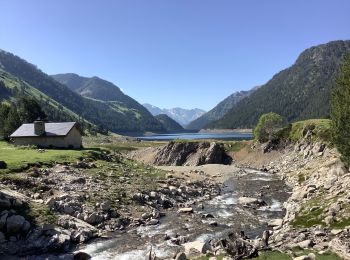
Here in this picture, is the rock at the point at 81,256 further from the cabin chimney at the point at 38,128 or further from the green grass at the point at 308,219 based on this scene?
the cabin chimney at the point at 38,128

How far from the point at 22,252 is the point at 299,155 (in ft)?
277

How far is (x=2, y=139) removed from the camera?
111250mm

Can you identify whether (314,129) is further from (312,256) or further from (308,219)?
(312,256)

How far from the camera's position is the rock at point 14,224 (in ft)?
115

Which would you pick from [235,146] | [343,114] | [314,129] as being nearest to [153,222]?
[343,114]

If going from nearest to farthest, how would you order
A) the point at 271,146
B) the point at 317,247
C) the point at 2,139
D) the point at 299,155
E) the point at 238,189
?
the point at 317,247 < the point at 238,189 < the point at 299,155 < the point at 2,139 < the point at 271,146

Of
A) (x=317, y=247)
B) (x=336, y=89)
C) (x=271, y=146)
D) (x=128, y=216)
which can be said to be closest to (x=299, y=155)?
(x=271, y=146)

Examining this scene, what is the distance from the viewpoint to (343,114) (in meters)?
53.8

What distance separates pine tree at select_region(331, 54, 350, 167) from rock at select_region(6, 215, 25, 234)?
1563 inches

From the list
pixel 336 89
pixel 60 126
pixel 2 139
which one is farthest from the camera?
pixel 2 139

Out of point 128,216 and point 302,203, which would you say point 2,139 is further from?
point 302,203

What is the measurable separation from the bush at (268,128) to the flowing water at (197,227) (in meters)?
64.0

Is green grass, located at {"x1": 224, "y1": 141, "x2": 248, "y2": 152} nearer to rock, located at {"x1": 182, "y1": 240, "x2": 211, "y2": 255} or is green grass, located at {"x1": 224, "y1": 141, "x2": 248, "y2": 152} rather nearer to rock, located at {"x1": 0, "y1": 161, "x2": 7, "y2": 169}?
rock, located at {"x1": 0, "y1": 161, "x2": 7, "y2": 169}

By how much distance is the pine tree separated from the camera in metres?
52.4
